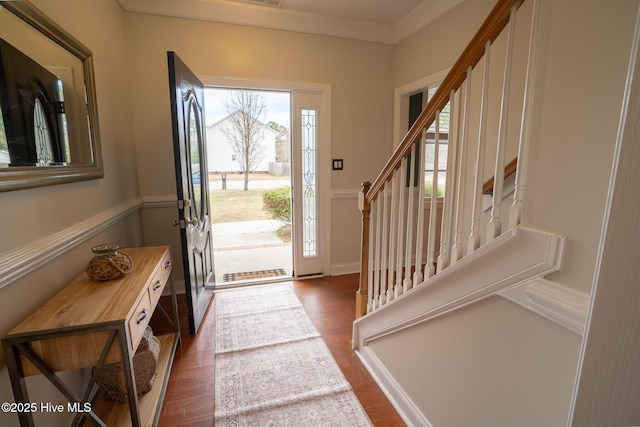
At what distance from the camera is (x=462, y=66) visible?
3.60ft

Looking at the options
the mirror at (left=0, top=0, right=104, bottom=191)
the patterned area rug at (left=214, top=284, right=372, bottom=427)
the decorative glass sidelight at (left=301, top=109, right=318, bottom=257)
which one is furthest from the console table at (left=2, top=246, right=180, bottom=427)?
the decorative glass sidelight at (left=301, top=109, right=318, bottom=257)

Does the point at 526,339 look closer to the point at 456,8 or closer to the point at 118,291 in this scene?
the point at 118,291

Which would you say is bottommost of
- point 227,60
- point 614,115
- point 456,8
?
point 614,115

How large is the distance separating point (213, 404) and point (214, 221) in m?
5.32

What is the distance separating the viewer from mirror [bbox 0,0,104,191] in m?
1.11

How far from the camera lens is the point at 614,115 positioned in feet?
2.16

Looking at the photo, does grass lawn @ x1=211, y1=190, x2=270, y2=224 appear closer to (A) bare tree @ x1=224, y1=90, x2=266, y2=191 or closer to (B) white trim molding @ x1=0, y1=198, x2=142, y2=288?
(A) bare tree @ x1=224, y1=90, x2=266, y2=191

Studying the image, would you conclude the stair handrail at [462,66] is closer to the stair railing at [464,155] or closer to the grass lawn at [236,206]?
the stair railing at [464,155]

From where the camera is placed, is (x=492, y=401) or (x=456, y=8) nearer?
(x=492, y=401)

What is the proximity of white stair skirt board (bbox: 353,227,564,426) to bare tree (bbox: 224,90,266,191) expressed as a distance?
18.2 ft

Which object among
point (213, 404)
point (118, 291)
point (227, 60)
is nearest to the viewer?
point (118, 291)

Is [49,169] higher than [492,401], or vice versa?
[49,169]

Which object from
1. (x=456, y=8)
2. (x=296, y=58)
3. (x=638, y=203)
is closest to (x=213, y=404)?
(x=638, y=203)

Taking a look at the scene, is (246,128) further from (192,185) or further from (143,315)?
(143,315)
